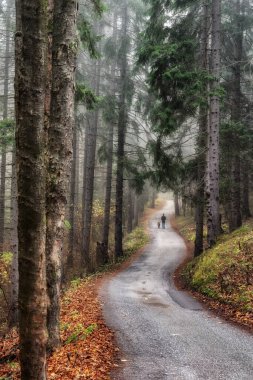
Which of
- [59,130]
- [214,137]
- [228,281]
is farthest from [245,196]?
[59,130]

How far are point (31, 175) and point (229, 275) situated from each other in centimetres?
909

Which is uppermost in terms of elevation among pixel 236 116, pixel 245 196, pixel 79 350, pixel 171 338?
pixel 236 116

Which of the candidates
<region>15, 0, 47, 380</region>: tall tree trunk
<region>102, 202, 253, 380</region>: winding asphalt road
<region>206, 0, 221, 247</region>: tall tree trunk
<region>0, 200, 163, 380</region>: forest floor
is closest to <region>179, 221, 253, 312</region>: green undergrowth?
<region>102, 202, 253, 380</region>: winding asphalt road

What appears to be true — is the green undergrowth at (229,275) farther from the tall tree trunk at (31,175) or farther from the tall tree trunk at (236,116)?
the tall tree trunk at (31,175)

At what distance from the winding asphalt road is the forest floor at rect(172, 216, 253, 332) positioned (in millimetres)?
501

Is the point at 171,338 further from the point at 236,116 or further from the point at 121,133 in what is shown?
the point at 121,133

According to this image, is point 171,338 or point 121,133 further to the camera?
point 121,133

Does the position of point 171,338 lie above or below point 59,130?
below

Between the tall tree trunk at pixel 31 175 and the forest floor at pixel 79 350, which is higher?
the tall tree trunk at pixel 31 175

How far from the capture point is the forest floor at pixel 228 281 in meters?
9.37

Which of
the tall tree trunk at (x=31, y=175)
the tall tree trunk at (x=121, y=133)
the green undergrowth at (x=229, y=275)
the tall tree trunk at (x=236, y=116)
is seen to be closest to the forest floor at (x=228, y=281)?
the green undergrowth at (x=229, y=275)

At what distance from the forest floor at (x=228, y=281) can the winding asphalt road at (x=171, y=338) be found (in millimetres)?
501

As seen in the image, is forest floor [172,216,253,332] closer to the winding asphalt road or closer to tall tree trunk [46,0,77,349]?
the winding asphalt road

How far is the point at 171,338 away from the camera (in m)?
7.45
